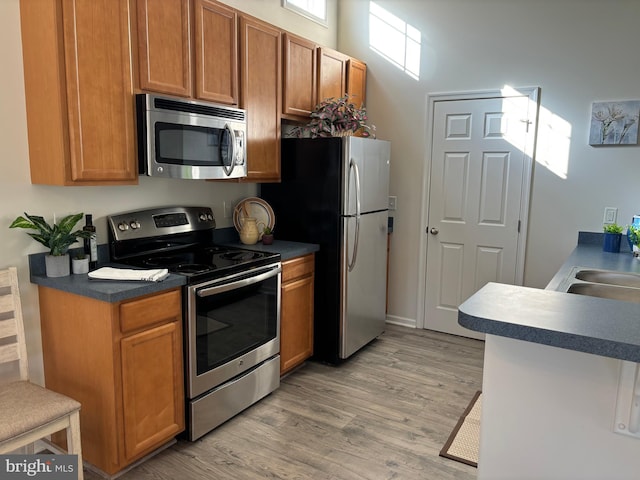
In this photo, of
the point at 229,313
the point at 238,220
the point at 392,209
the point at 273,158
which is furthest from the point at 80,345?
the point at 392,209

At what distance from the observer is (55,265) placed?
230 cm

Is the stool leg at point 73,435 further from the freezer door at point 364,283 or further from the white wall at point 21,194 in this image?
the freezer door at point 364,283

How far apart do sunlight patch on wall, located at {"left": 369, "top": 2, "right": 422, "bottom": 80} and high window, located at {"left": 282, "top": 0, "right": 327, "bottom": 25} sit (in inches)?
16.1

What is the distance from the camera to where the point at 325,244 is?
11.4 feet

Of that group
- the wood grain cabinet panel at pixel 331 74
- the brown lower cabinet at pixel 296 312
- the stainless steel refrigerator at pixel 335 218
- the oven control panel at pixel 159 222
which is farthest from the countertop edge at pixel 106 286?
the wood grain cabinet panel at pixel 331 74

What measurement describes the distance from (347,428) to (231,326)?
0.86 meters

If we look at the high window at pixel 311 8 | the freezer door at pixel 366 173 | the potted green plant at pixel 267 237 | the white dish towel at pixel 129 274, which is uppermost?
the high window at pixel 311 8

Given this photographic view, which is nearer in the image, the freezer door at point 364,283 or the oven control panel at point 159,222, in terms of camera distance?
the oven control panel at point 159,222

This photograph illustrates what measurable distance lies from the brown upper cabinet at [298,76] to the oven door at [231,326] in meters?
1.19

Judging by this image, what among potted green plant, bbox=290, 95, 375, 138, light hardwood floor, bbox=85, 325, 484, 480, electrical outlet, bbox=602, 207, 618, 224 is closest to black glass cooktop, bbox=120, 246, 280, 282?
light hardwood floor, bbox=85, 325, 484, 480

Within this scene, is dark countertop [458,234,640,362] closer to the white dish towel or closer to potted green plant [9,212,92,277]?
the white dish towel

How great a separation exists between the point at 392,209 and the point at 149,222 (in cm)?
226

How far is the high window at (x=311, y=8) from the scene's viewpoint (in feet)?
12.7

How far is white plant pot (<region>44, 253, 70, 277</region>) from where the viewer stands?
7.52 ft
